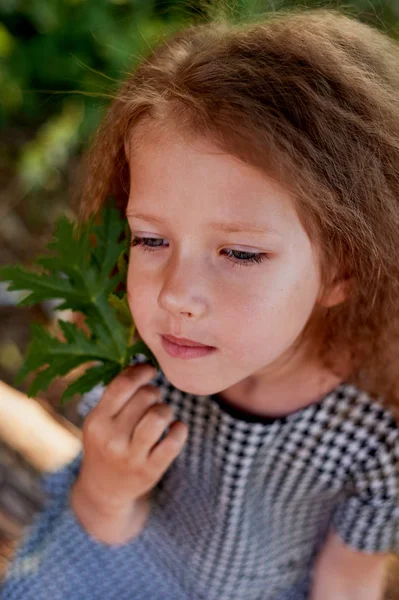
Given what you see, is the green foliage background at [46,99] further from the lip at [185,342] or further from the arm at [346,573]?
the lip at [185,342]

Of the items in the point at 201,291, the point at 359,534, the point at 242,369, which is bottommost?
the point at 359,534

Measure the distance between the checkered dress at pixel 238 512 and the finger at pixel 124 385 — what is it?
0.56 ft

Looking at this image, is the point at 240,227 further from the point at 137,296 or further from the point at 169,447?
the point at 169,447

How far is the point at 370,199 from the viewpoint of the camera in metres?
1.07

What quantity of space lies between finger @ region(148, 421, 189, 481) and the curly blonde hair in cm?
30

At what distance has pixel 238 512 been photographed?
1.40m

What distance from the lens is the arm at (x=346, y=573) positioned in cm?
143

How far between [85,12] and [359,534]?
198cm

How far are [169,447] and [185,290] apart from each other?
13.0 inches

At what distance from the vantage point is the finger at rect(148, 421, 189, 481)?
1.20 m

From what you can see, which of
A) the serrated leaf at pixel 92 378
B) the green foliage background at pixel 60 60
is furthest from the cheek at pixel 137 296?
the green foliage background at pixel 60 60

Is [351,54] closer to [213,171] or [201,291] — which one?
[213,171]

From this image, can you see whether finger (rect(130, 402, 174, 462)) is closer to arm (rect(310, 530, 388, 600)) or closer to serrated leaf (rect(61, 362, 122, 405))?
serrated leaf (rect(61, 362, 122, 405))

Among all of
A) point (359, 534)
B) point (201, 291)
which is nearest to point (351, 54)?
point (201, 291)
